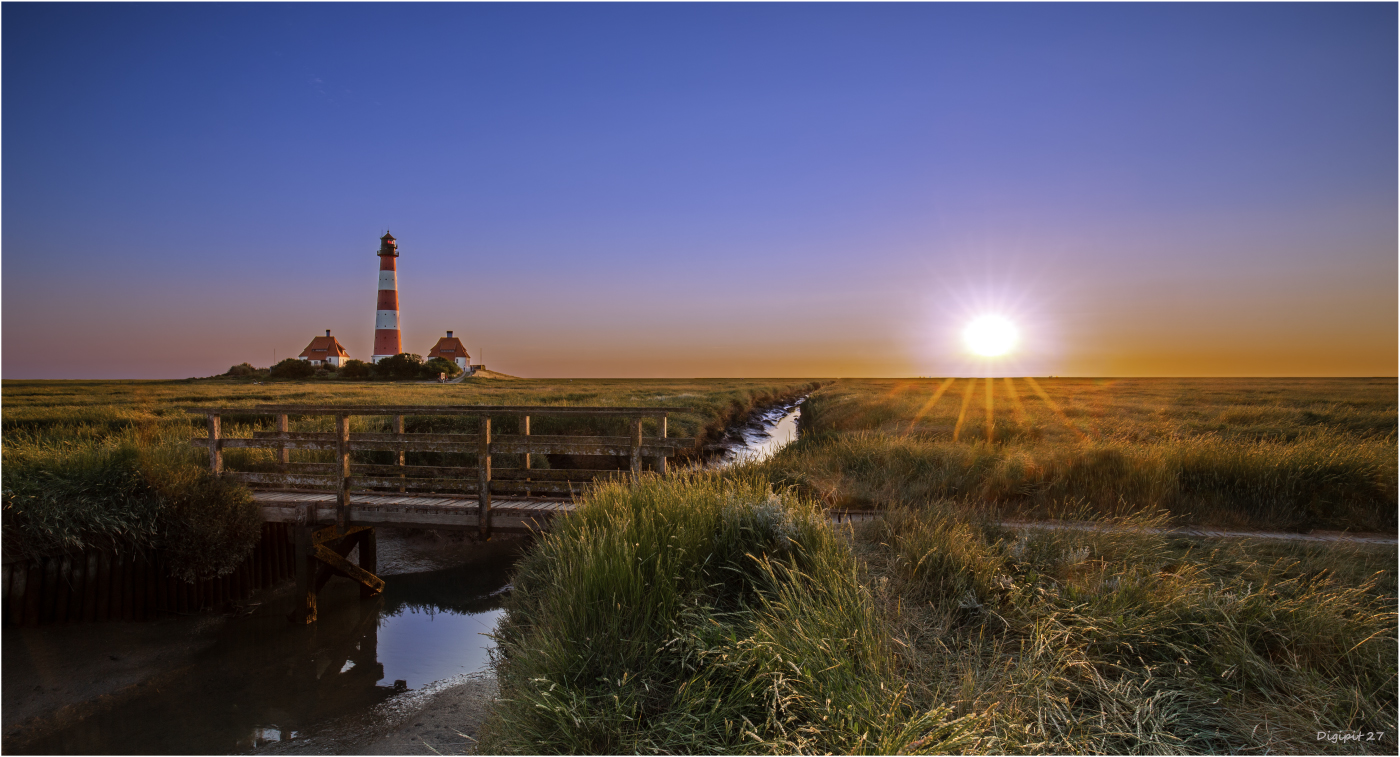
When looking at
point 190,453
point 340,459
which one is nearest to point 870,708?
point 340,459

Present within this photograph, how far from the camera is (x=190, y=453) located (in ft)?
34.1

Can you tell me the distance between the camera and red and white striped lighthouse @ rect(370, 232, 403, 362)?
58.1 metres

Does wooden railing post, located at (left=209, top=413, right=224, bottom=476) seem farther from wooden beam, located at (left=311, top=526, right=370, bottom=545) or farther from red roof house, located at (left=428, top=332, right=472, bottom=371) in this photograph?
red roof house, located at (left=428, top=332, right=472, bottom=371)

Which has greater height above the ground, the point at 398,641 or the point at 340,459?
the point at 340,459

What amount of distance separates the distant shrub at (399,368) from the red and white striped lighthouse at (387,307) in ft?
3.64

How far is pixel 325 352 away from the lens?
77.0m

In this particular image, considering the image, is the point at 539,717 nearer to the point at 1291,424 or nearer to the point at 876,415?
the point at 876,415

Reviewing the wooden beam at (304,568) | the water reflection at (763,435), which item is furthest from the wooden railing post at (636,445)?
the water reflection at (763,435)

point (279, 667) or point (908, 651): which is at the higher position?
point (908, 651)

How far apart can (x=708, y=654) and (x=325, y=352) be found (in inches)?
3407

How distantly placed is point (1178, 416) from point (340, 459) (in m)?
28.4

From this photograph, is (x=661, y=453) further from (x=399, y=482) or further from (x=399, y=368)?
(x=399, y=368)

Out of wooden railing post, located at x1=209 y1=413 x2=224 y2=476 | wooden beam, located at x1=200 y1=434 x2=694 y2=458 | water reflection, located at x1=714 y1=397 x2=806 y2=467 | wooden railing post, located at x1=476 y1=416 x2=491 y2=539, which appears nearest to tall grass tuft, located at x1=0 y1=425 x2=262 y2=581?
wooden railing post, located at x1=209 y1=413 x2=224 y2=476

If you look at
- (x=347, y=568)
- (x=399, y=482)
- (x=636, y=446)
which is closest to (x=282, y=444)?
(x=399, y=482)
